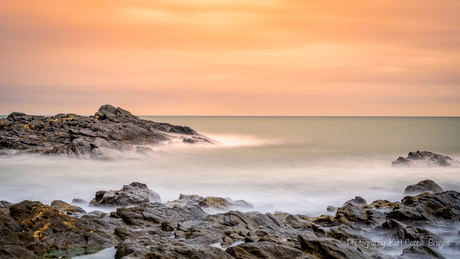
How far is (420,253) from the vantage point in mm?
8094

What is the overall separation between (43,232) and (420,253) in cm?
930

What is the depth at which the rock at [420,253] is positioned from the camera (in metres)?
8.00

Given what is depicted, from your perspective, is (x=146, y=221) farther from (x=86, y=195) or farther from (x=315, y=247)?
(x=86, y=195)

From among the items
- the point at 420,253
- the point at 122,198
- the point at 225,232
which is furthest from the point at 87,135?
the point at 420,253

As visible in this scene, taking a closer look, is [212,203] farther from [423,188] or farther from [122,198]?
[423,188]

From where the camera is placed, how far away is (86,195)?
669 inches

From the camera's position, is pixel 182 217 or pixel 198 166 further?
pixel 198 166

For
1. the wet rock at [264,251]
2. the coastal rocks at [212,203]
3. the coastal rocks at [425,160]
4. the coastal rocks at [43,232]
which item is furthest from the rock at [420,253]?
the coastal rocks at [425,160]

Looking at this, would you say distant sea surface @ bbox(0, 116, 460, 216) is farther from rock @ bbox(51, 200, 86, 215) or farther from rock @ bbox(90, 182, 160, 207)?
rock @ bbox(51, 200, 86, 215)

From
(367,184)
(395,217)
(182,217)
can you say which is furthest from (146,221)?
(367,184)

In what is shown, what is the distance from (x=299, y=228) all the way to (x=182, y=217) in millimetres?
3817

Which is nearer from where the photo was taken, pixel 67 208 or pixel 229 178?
pixel 67 208

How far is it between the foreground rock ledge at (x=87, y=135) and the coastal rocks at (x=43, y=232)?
17419 millimetres

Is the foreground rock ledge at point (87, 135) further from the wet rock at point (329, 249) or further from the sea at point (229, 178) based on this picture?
the wet rock at point (329, 249)
